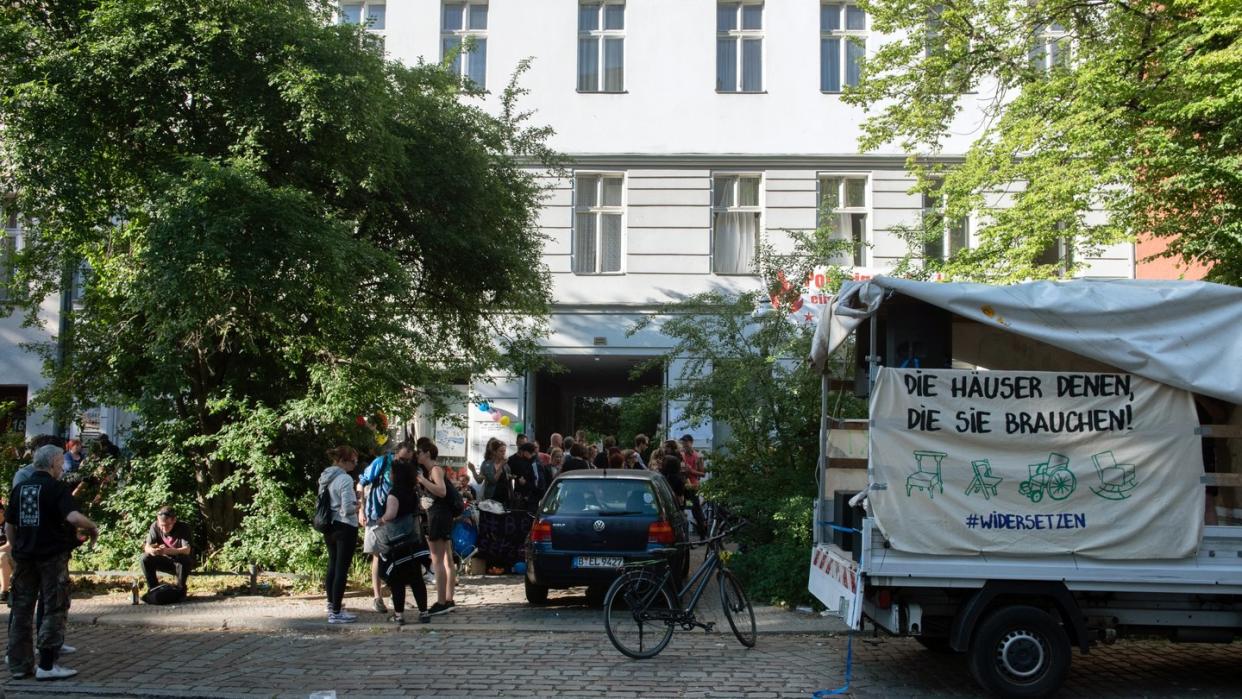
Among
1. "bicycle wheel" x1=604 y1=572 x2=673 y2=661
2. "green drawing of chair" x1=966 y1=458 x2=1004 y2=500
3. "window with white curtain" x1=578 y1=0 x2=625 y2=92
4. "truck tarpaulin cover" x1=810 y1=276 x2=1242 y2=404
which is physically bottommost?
"bicycle wheel" x1=604 y1=572 x2=673 y2=661

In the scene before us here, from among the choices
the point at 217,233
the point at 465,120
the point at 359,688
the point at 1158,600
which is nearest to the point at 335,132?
the point at 217,233

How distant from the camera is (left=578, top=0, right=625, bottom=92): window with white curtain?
2395 centimetres

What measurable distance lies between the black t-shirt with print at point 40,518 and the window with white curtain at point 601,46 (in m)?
17.1

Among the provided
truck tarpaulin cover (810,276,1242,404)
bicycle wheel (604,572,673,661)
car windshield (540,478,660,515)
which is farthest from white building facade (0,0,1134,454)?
truck tarpaulin cover (810,276,1242,404)

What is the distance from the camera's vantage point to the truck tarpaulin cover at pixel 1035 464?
7.63 metres

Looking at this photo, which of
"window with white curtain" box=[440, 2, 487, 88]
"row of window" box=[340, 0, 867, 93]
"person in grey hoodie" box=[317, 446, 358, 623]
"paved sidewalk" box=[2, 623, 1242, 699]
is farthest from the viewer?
"window with white curtain" box=[440, 2, 487, 88]

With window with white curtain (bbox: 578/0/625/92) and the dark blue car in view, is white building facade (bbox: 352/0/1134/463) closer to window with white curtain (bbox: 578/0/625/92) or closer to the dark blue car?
window with white curtain (bbox: 578/0/625/92)

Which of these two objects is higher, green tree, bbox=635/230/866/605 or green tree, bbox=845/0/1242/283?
green tree, bbox=845/0/1242/283

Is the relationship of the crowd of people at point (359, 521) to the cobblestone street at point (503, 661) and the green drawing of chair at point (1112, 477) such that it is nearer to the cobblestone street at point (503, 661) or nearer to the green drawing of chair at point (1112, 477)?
the cobblestone street at point (503, 661)

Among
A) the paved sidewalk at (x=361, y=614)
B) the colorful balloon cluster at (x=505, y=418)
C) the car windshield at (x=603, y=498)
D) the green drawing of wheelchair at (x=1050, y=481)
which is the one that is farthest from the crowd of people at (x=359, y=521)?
the green drawing of wheelchair at (x=1050, y=481)

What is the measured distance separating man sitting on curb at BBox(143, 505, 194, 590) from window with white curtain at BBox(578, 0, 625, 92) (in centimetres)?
1456

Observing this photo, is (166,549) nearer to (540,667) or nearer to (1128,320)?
(540,667)

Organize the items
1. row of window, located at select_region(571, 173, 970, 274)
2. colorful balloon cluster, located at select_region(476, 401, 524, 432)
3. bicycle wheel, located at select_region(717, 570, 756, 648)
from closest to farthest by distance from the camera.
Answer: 1. bicycle wheel, located at select_region(717, 570, 756, 648)
2. colorful balloon cluster, located at select_region(476, 401, 524, 432)
3. row of window, located at select_region(571, 173, 970, 274)

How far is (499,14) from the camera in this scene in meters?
24.0
